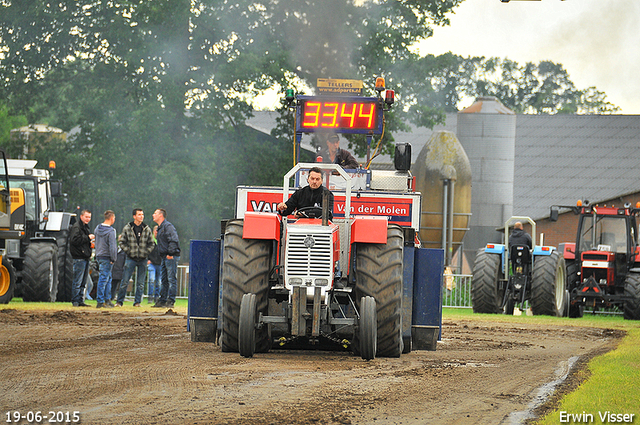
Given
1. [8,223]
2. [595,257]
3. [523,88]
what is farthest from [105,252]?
[523,88]

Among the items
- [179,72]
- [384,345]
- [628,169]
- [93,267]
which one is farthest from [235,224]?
[628,169]

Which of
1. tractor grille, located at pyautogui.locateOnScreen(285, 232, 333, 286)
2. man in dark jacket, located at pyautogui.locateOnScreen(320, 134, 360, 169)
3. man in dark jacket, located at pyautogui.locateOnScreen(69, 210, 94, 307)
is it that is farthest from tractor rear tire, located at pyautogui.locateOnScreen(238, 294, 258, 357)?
man in dark jacket, located at pyautogui.locateOnScreen(69, 210, 94, 307)

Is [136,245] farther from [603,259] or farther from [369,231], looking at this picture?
[603,259]

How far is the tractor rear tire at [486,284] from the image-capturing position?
20656mm

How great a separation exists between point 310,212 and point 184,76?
2052 cm

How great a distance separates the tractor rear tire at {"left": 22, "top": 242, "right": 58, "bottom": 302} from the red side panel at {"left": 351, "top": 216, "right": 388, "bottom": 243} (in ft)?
37.8

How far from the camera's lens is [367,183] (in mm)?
12828

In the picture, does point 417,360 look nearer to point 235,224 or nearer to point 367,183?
point 235,224

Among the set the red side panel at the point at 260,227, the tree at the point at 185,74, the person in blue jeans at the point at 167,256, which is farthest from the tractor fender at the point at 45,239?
the red side panel at the point at 260,227

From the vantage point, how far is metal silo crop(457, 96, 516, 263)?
35.8 metres

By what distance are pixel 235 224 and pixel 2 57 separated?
2380cm

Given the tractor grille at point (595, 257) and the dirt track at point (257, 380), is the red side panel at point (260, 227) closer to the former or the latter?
the dirt track at point (257, 380)

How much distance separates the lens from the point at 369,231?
947 centimetres

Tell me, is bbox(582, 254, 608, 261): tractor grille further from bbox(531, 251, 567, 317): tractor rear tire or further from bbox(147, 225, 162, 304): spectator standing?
bbox(147, 225, 162, 304): spectator standing
